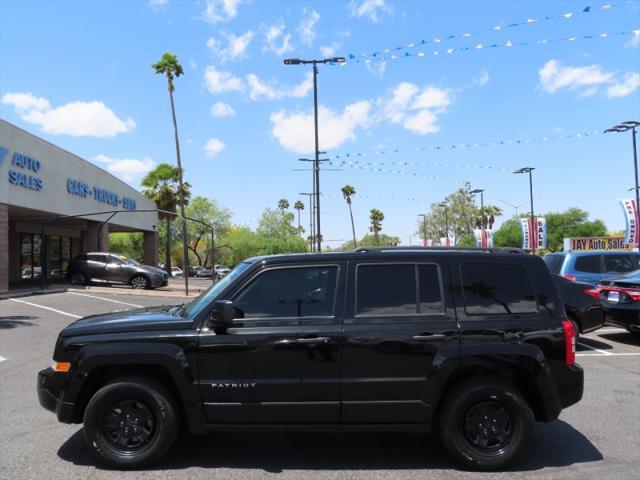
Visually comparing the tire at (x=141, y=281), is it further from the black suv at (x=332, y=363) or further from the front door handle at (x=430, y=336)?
the front door handle at (x=430, y=336)

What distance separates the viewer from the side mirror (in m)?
4.01

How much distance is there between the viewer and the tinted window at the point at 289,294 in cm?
429

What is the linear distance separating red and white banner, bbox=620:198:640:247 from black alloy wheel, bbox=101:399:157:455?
1240 inches

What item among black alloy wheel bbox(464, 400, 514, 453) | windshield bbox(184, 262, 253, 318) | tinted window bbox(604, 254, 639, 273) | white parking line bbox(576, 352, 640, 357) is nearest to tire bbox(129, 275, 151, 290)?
tinted window bbox(604, 254, 639, 273)

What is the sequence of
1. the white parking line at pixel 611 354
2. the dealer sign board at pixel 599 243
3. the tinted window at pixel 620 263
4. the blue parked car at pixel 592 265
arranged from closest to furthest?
the white parking line at pixel 611 354 → the blue parked car at pixel 592 265 → the tinted window at pixel 620 263 → the dealer sign board at pixel 599 243

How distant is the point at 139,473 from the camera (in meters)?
4.14

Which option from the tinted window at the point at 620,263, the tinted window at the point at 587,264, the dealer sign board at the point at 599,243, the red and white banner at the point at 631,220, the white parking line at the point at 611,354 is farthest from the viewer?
the dealer sign board at the point at 599,243

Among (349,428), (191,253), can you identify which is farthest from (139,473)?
(191,253)

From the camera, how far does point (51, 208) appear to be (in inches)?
920

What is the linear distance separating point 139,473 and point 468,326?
9.29ft

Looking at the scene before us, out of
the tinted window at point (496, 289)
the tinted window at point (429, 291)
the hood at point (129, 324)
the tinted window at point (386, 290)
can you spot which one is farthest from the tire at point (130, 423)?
the tinted window at point (496, 289)

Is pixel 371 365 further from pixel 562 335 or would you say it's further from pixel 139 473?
pixel 139 473

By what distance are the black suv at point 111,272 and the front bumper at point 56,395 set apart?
2039 centimetres

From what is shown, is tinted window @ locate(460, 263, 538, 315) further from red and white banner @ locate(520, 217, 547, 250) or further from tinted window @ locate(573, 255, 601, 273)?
red and white banner @ locate(520, 217, 547, 250)
